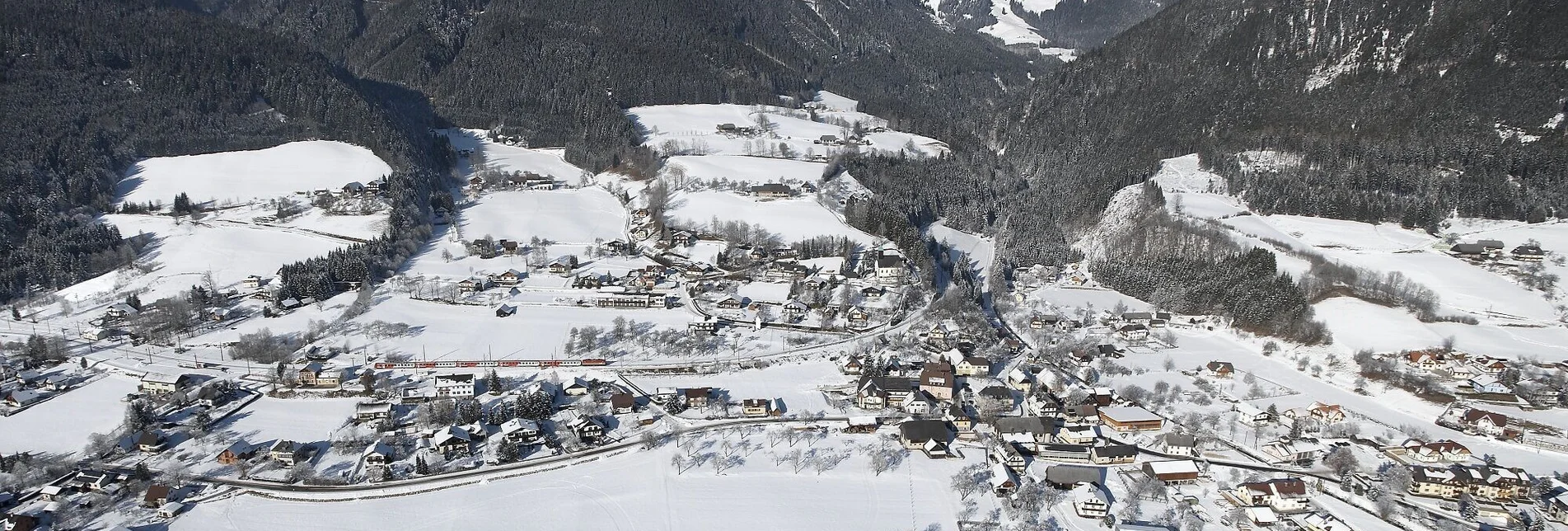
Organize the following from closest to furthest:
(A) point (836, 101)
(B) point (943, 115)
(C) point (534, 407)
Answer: (C) point (534, 407) < (A) point (836, 101) < (B) point (943, 115)

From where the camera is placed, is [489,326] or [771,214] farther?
[771,214]

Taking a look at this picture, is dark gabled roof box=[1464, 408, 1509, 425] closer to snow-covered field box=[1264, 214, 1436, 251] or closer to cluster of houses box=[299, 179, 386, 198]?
snow-covered field box=[1264, 214, 1436, 251]

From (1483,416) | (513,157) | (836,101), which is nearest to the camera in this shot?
(1483,416)

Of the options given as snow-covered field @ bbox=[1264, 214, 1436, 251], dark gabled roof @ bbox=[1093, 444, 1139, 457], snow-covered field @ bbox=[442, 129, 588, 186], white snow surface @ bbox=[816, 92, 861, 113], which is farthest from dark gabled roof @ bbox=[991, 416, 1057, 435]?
white snow surface @ bbox=[816, 92, 861, 113]

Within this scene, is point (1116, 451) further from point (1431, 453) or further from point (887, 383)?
point (1431, 453)

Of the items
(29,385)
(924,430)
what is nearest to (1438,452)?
(924,430)

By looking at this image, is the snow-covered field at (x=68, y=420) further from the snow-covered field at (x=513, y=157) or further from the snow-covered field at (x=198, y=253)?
the snow-covered field at (x=513, y=157)

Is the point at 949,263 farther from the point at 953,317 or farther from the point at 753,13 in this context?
the point at 753,13
